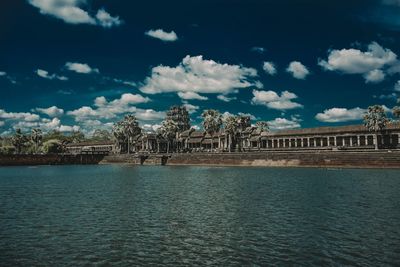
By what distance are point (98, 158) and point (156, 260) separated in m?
135

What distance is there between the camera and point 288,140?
123500 millimetres

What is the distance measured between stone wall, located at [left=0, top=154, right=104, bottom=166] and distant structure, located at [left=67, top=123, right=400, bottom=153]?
26909 millimetres

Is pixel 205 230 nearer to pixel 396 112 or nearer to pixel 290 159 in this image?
pixel 290 159

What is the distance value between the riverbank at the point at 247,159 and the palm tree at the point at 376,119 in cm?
2073

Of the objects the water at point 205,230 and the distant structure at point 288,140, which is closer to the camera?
the water at point 205,230

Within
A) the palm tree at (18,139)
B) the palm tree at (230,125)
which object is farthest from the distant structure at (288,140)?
the palm tree at (18,139)

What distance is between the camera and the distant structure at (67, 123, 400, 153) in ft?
330

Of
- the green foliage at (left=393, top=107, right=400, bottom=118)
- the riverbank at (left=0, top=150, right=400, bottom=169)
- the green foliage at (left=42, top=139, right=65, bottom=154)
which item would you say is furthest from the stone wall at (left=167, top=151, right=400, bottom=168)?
the green foliage at (left=42, top=139, right=65, bottom=154)

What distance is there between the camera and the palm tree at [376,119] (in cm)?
9288

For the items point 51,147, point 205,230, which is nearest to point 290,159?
point 205,230

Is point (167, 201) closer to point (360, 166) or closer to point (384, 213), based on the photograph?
point (384, 213)

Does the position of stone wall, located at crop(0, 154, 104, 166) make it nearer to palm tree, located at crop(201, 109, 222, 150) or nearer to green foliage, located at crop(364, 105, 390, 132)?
palm tree, located at crop(201, 109, 222, 150)

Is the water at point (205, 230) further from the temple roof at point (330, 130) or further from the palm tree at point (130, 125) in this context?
the palm tree at point (130, 125)

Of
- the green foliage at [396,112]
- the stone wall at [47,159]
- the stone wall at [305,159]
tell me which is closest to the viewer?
the stone wall at [305,159]
